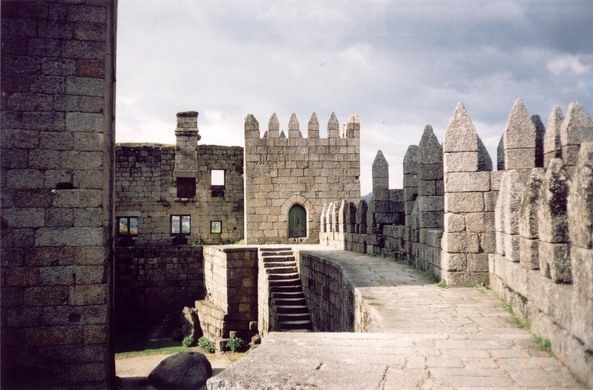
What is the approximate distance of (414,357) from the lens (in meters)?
3.44

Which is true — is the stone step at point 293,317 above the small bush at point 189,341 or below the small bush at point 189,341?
above

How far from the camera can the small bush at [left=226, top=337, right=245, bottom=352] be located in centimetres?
1411

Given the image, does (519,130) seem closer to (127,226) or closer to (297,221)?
(297,221)

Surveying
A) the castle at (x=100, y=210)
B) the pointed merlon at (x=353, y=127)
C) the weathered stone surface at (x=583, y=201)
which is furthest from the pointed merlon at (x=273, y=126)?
the weathered stone surface at (x=583, y=201)

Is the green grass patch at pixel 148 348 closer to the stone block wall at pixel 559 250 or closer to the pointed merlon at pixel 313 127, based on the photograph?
the pointed merlon at pixel 313 127

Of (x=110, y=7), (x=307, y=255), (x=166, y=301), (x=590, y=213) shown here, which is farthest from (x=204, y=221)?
(x=590, y=213)

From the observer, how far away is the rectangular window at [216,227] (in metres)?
22.4

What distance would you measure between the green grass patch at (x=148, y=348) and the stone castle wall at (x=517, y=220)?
7039mm

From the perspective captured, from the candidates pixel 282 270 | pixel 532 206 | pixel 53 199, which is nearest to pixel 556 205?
pixel 532 206

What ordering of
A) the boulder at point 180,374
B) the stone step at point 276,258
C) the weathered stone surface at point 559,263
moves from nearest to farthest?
the weathered stone surface at point 559,263 < the boulder at point 180,374 < the stone step at point 276,258

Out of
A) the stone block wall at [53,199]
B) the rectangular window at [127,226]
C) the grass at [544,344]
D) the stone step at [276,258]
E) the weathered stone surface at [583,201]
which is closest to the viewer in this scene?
the weathered stone surface at [583,201]

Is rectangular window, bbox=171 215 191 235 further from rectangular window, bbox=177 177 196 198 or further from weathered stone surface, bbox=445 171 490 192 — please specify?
weathered stone surface, bbox=445 171 490 192

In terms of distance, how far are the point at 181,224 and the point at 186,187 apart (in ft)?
5.56

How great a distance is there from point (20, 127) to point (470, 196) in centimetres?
564
